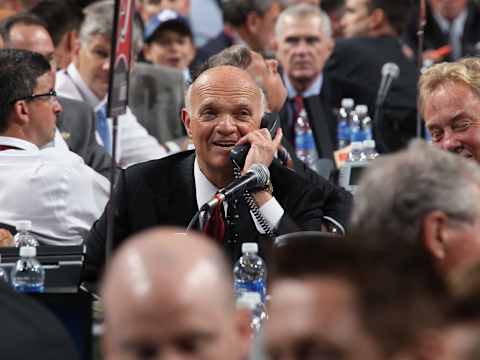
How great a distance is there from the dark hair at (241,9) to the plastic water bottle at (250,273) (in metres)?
6.89

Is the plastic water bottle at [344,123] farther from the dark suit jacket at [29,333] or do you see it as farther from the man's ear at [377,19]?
the dark suit jacket at [29,333]

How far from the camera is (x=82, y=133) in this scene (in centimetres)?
766

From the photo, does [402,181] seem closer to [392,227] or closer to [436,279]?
[392,227]

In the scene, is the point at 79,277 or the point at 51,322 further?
the point at 79,277

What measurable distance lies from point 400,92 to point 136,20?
6.61ft

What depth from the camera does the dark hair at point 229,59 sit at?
596 centimetres

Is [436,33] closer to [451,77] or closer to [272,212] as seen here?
[451,77]

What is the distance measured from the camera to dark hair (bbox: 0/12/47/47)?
28.6 feet

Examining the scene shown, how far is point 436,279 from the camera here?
99.0 inches

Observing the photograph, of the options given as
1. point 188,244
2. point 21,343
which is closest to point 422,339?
A: point 188,244

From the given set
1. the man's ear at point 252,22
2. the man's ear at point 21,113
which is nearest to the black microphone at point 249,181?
the man's ear at point 21,113

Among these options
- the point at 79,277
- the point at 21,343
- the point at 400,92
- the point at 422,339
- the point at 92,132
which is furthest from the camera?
the point at 400,92

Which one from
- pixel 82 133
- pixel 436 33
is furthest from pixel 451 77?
pixel 436 33

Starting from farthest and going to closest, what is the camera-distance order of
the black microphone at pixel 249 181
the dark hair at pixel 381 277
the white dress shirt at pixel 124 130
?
the white dress shirt at pixel 124 130
the black microphone at pixel 249 181
the dark hair at pixel 381 277
